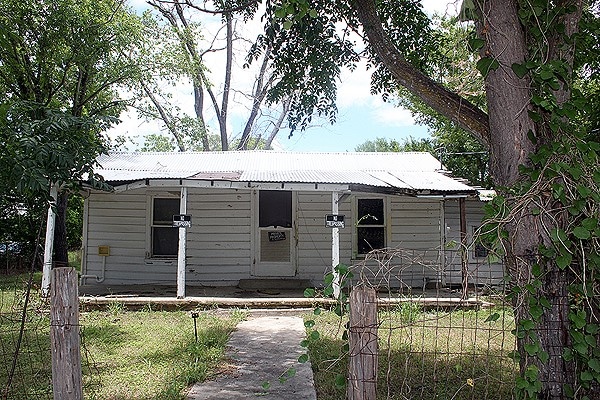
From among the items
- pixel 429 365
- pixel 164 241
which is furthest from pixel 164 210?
pixel 429 365

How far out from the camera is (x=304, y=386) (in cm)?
487

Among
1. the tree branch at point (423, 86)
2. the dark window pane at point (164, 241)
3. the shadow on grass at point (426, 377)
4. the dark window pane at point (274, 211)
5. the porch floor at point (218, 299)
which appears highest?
the tree branch at point (423, 86)

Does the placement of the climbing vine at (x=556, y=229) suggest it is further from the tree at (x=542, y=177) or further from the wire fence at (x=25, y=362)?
the wire fence at (x=25, y=362)

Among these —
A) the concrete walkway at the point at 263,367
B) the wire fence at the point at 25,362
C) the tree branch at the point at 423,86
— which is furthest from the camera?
the concrete walkway at the point at 263,367

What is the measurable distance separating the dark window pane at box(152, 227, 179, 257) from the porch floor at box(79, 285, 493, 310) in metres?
1.12

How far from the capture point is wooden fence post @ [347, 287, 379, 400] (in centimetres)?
280

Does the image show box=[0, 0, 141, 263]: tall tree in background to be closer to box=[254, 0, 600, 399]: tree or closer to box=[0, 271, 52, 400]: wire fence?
box=[0, 271, 52, 400]: wire fence

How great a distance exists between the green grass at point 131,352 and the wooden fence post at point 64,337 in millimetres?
1398

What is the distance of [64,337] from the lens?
3289mm

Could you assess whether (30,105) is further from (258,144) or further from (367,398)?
(258,144)

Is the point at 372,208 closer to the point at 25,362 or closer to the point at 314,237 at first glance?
the point at 314,237

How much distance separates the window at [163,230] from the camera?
11.8 metres

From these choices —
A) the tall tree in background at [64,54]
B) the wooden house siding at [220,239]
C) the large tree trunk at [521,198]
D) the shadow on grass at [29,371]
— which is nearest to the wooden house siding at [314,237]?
the wooden house siding at [220,239]

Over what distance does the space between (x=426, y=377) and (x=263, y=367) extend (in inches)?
69.3
